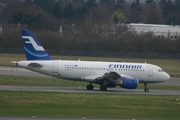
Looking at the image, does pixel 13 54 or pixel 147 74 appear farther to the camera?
pixel 13 54

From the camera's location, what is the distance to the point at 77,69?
46406 mm

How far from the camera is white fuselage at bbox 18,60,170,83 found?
150 feet

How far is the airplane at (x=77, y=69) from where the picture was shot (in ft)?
150

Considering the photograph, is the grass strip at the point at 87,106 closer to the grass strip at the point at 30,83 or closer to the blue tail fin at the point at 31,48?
the blue tail fin at the point at 31,48

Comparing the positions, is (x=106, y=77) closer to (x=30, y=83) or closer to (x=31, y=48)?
(x=31, y=48)

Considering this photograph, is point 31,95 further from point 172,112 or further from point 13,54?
point 13,54

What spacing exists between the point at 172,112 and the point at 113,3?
160 meters

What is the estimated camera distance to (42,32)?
9731 centimetres

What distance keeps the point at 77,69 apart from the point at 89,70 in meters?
1.05

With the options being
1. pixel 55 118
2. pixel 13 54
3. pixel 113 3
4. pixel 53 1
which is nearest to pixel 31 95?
pixel 55 118

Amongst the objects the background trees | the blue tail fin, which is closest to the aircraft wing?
the blue tail fin

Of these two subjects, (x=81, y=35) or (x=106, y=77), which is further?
(x=81, y=35)

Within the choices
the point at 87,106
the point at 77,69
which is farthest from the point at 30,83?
the point at 87,106

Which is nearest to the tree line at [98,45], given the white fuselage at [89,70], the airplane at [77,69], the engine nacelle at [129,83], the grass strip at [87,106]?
the white fuselage at [89,70]
